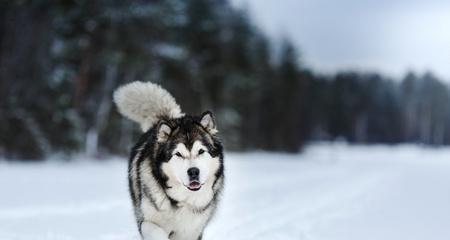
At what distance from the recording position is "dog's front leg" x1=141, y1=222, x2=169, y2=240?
4.78 metres

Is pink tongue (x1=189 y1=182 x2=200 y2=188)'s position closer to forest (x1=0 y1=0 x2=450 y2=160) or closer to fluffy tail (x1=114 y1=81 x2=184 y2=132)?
fluffy tail (x1=114 y1=81 x2=184 y2=132)

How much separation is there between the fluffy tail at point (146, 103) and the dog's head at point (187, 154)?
0.77 meters

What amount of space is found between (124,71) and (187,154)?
857 inches

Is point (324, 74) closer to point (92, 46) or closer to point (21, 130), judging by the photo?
point (92, 46)

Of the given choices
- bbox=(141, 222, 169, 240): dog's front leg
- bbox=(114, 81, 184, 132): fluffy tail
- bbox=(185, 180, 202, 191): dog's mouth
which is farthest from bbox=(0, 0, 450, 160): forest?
bbox=(185, 180, 202, 191): dog's mouth

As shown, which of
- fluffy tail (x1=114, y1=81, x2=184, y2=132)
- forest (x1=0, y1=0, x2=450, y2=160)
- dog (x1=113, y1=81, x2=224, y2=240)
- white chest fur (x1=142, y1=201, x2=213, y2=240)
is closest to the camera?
dog (x1=113, y1=81, x2=224, y2=240)

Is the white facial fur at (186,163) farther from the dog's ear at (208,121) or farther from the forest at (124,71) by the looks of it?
the forest at (124,71)

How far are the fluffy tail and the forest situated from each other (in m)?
13.5

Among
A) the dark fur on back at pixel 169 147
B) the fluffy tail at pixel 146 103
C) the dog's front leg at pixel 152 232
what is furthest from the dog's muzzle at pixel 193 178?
the fluffy tail at pixel 146 103

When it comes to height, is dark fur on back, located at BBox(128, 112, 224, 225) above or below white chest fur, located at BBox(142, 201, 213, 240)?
above

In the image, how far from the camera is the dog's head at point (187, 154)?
4.66m

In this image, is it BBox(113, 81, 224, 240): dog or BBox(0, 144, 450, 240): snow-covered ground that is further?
BBox(0, 144, 450, 240): snow-covered ground

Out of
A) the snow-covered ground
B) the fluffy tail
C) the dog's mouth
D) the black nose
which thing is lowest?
the snow-covered ground

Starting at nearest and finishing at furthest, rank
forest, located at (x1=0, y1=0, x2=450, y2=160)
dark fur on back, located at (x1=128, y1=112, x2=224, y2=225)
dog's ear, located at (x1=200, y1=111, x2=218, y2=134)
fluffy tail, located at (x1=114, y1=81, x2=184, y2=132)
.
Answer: dark fur on back, located at (x1=128, y1=112, x2=224, y2=225), dog's ear, located at (x1=200, y1=111, x2=218, y2=134), fluffy tail, located at (x1=114, y1=81, x2=184, y2=132), forest, located at (x1=0, y1=0, x2=450, y2=160)
